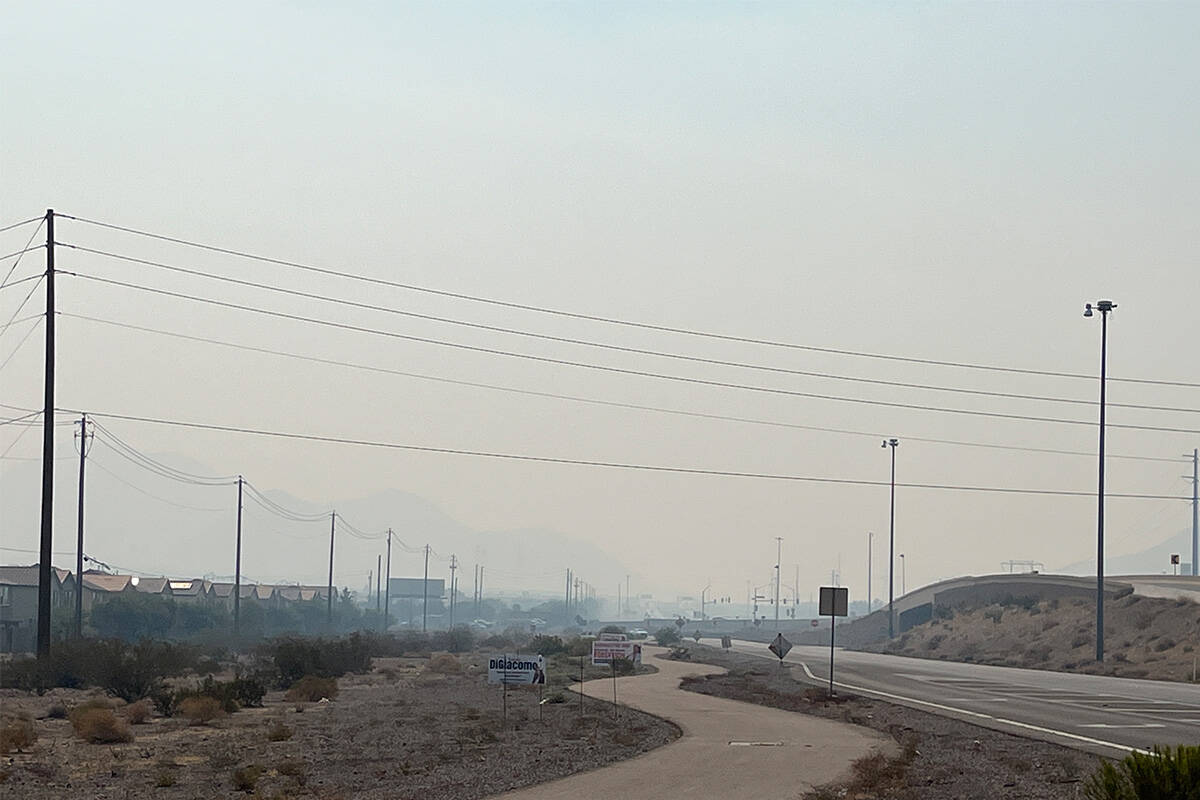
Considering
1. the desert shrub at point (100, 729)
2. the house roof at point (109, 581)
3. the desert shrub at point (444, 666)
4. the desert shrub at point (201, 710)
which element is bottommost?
the house roof at point (109, 581)

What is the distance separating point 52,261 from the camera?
147ft

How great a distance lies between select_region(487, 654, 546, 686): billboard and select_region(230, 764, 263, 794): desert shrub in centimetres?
797

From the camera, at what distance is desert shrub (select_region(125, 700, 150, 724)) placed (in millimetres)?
36781

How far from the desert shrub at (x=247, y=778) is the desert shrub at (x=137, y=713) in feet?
49.8

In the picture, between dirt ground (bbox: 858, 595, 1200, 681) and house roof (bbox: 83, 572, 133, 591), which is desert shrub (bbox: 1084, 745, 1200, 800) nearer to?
dirt ground (bbox: 858, 595, 1200, 681)

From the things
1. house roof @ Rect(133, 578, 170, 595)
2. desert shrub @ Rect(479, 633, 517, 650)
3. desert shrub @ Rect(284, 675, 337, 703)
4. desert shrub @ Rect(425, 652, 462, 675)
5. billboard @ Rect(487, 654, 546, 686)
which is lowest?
desert shrub @ Rect(479, 633, 517, 650)

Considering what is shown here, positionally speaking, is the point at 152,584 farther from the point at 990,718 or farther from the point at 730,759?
the point at 730,759

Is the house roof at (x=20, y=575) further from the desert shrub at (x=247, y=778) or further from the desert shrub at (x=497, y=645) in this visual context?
the desert shrub at (x=247, y=778)

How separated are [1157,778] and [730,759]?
13.4 metres

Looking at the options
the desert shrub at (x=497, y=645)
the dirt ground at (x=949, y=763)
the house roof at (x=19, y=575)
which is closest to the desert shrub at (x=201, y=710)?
the dirt ground at (x=949, y=763)

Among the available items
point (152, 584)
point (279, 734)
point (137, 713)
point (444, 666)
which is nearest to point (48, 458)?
point (137, 713)

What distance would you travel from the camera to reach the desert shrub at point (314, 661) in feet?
182

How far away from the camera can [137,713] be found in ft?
122

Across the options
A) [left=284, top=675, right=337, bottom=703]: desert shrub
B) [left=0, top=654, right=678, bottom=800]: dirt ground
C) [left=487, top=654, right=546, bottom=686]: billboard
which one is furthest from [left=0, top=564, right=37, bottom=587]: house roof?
[left=487, top=654, right=546, bottom=686]: billboard
